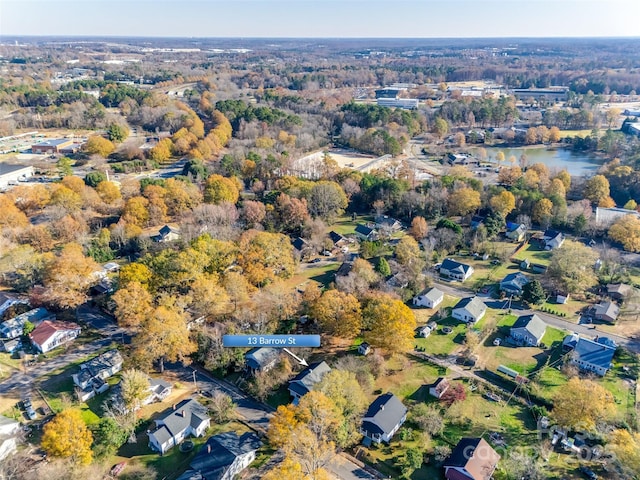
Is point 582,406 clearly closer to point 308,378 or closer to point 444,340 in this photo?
point 444,340

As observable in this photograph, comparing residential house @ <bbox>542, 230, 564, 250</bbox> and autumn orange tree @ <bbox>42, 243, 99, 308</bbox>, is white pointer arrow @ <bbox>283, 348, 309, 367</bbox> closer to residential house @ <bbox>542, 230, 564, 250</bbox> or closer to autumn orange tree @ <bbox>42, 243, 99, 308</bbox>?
autumn orange tree @ <bbox>42, 243, 99, 308</bbox>

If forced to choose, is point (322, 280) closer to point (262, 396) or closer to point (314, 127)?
point (262, 396)

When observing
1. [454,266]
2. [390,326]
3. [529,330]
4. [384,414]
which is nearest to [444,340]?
[529,330]

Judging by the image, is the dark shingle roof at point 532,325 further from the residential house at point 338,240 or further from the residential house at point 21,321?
the residential house at point 21,321

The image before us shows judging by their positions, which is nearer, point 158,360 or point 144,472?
point 144,472

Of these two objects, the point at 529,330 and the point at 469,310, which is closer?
the point at 529,330

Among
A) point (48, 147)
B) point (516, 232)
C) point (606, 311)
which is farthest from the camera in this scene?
point (48, 147)

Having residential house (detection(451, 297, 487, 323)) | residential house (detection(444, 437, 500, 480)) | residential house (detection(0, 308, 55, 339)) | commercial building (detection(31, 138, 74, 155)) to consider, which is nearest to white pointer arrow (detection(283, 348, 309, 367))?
residential house (detection(444, 437, 500, 480))

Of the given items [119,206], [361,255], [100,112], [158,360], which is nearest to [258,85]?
[100,112]
